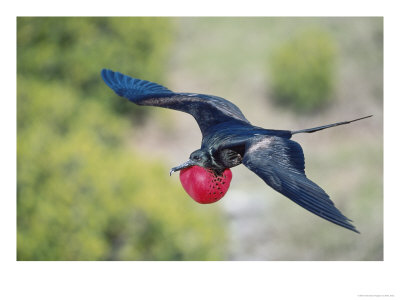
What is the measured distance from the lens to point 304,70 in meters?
5.62

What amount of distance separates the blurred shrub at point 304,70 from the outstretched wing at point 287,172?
4.11 meters

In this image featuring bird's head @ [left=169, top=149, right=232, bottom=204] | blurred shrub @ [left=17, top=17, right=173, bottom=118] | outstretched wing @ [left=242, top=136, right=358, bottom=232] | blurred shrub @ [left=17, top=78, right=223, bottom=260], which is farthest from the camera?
blurred shrub @ [left=17, top=17, right=173, bottom=118]

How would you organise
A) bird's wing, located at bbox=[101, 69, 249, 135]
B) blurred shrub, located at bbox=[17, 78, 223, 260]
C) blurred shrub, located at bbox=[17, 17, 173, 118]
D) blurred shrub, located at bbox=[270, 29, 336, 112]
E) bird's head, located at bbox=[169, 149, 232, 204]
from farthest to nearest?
blurred shrub, located at bbox=[270, 29, 336, 112] < blurred shrub, located at bbox=[17, 17, 173, 118] < blurred shrub, located at bbox=[17, 78, 223, 260] < bird's wing, located at bbox=[101, 69, 249, 135] < bird's head, located at bbox=[169, 149, 232, 204]

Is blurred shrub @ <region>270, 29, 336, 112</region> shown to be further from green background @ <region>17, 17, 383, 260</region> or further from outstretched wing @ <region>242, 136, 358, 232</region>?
outstretched wing @ <region>242, 136, 358, 232</region>

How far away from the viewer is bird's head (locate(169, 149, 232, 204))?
5.06 ft

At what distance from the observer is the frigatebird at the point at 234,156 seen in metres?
1.32

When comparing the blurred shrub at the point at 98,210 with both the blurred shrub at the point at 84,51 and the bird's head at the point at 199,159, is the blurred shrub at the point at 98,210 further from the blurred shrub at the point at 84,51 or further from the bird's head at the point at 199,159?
the bird's head at the point at 199,159

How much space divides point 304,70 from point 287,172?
169 inches

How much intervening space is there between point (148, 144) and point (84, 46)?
902 mm

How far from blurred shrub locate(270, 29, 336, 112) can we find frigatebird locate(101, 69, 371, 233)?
3.74 metres

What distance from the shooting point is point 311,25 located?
5.95 m

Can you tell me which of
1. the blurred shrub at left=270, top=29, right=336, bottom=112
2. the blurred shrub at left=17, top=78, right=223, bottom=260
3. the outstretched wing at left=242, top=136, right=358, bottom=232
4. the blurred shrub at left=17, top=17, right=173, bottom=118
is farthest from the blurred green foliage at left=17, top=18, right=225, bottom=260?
the outstretched wing at left=242, top=136, right=358, bottom=232

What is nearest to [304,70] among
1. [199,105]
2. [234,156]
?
Result: [199,105]

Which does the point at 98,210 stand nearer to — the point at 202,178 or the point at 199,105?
the point at 199,105
